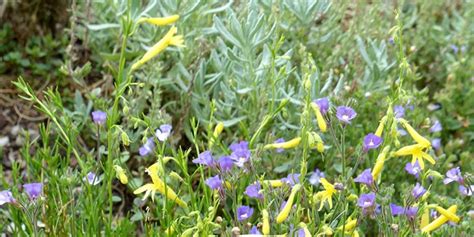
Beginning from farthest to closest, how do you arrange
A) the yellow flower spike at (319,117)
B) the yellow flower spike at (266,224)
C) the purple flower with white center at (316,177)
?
the purple flower with white center at (316,177), the yellow flower spike at (319,117), the yellow flower spike at (266,224)

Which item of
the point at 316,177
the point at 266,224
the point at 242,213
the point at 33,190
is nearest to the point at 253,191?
the point at 242,213

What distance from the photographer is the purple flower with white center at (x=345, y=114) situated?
2.25 metres

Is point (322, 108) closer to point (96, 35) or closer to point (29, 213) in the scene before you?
point (29, 213)

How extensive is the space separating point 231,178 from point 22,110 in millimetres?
1858

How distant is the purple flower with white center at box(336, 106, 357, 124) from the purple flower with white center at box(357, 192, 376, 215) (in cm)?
22

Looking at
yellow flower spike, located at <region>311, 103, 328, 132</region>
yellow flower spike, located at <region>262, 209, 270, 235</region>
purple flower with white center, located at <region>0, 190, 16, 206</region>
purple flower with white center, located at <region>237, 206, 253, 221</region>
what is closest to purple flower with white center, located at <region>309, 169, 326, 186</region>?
purple flower with white center, located at <region>237, 206, 253, 221</region>

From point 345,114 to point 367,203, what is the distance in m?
0.26

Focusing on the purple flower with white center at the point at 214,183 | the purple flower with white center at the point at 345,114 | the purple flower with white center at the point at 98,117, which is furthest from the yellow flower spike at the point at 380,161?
the purple flower with white center at the point at 98,117

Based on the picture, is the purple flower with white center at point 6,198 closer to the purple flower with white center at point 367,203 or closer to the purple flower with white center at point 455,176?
the purple flower with white center at point 367,203

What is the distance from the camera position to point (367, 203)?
2242 millimetres

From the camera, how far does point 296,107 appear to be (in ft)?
10.8

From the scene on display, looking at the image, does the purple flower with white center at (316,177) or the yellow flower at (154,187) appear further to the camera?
the purple flower with white center at (316,177)

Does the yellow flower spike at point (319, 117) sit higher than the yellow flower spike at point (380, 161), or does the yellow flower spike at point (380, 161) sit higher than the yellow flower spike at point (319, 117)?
the yellow flower spike at point (319, 117)

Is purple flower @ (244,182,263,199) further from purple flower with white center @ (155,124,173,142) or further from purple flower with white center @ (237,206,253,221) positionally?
purple flower with white center @ (155,124,173,142)
